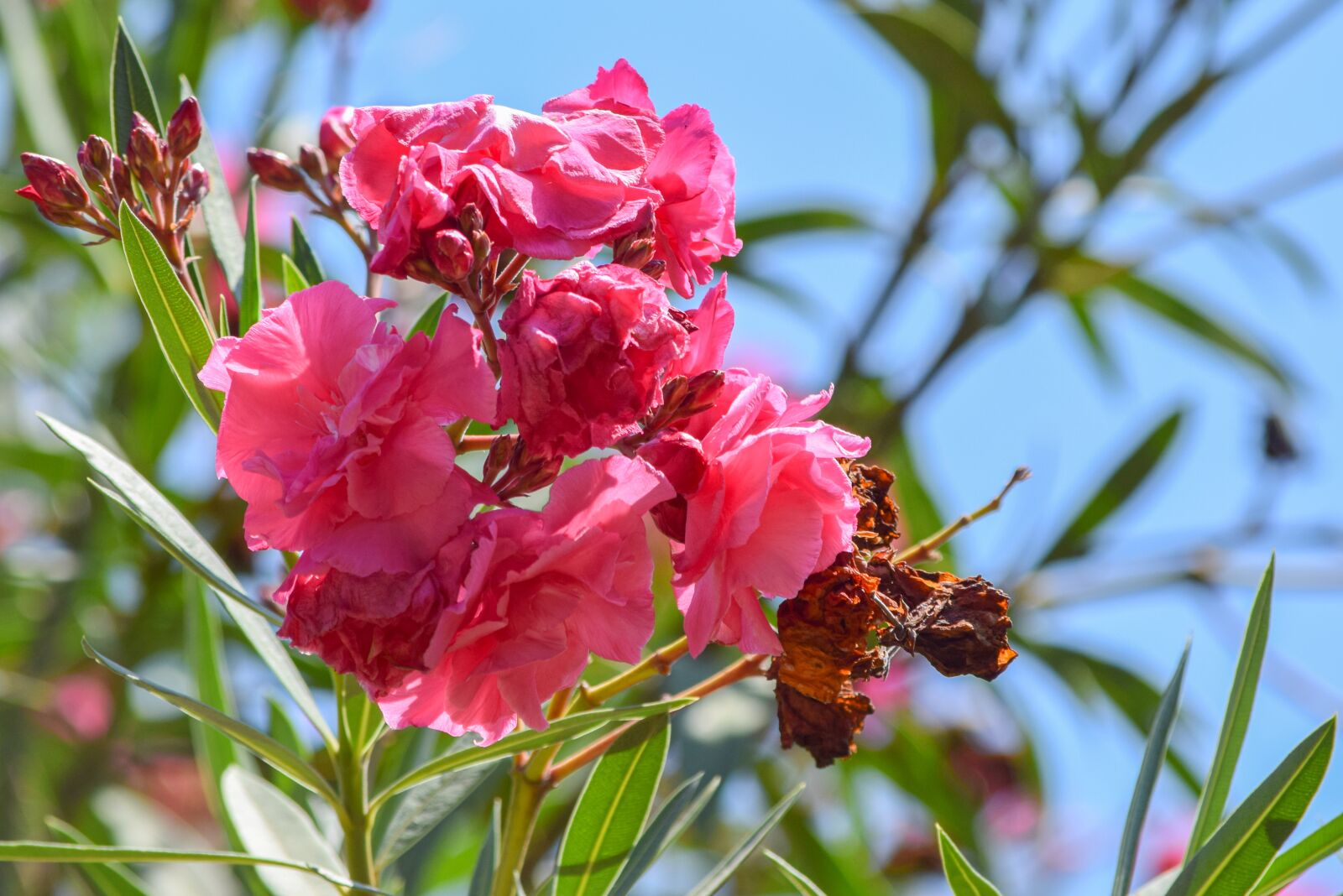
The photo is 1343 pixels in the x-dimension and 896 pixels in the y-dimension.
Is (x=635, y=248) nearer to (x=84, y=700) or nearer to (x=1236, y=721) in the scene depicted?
(x=1236, y=721)

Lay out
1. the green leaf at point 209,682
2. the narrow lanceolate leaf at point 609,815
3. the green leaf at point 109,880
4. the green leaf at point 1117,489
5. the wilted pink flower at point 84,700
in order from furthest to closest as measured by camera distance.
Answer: the wilted pink flower at point 84,700
the green leaf at point 1117,489
the green leaf at point 209,682
the green leaf at point 109,880
the narrow lanceolate leaf at point 609,815

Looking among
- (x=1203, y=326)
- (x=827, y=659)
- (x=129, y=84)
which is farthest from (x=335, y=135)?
(x=1203, y=326)

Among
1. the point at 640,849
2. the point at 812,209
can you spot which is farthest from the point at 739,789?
the point at 640,849

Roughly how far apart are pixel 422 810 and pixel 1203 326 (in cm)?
174

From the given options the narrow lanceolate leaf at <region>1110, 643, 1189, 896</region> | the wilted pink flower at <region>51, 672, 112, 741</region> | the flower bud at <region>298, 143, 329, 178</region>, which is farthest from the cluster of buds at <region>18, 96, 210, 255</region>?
the wilted pink flower at <region>51, 672, 112, 741</region>

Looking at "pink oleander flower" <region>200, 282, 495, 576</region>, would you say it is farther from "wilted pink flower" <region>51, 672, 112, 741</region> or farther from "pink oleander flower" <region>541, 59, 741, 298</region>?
"wilted pink flower" <region>51, 672, 112, 741</region>

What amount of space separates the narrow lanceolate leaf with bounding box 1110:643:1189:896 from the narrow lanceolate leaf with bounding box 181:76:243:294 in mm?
742

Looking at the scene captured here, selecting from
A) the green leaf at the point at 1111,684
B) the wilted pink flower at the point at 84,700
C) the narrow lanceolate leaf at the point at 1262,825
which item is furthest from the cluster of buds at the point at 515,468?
the wilted pink flower at the point at 84,700

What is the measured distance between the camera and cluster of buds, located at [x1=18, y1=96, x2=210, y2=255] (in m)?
0.84

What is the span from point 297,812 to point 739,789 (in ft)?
3.32

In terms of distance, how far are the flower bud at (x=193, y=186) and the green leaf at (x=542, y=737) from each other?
1.40 ft

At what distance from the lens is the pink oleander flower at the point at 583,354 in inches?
27.3

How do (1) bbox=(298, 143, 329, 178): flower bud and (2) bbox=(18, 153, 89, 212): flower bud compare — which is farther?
(1) bbox=(298, 143, 329, 178): flower bud

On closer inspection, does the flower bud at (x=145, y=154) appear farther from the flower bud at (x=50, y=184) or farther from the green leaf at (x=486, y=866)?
the green leaf at (x=486, y=866)
